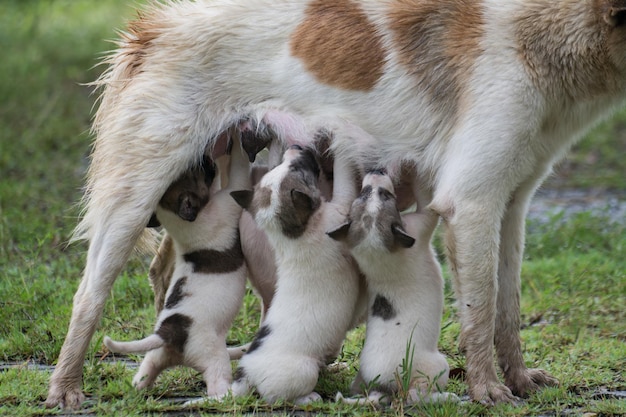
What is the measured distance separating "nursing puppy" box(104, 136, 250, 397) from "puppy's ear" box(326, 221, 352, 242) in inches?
24.2

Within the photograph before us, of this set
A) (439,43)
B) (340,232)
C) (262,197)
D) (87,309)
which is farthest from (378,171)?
(87,309)

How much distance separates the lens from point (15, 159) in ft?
35.2

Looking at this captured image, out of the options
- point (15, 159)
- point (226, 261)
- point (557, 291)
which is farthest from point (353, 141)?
point (15, 159)

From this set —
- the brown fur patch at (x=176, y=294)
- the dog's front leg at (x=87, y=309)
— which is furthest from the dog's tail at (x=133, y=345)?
the dog's front leg at (x=87, y=309)

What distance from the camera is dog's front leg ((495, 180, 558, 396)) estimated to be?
5574 mm

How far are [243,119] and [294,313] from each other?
1.25 meters

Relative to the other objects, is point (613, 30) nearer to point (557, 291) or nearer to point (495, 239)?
point (495, 239)

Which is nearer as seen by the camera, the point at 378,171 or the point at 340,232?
the point at 340,232

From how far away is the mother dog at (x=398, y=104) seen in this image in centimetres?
524

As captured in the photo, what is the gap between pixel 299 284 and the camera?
202 inches

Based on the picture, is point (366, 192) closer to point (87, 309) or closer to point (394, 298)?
point (394, 298)

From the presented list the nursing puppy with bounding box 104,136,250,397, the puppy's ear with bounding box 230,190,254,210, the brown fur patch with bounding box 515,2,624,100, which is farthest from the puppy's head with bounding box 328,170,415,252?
the brown fur patch with bounding box 515,2,624,100

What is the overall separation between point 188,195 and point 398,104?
1.23 m

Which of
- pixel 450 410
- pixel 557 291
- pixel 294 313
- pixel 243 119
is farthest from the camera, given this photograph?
pixel 557 291
